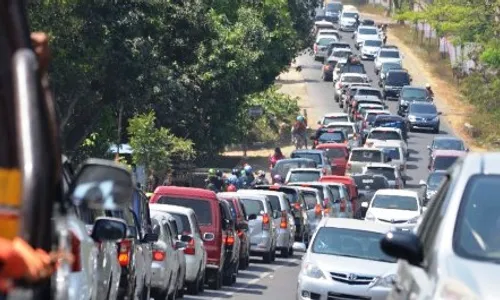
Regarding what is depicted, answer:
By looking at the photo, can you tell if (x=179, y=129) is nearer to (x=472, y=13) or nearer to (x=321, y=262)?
(x=321, y=262)

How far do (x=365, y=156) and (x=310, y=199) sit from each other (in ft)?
43.5

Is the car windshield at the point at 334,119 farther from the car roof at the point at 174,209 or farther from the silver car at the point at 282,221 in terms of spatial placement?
the car roof at the point at 174,209

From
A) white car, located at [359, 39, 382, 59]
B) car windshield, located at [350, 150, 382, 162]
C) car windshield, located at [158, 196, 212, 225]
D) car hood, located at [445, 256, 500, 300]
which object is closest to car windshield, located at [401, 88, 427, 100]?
car windshield, located at [350, 150, 382, 162]

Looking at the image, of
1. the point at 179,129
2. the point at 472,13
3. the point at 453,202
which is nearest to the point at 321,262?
the point at 453,202

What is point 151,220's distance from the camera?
70.6 ft

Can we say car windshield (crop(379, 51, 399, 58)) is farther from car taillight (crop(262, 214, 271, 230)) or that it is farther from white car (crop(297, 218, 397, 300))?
white car (crop(297, 218, 397, 300))

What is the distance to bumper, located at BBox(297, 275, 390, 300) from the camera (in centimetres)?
2108

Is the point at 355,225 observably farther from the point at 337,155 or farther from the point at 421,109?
the point at 421,109

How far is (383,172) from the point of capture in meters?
51.6

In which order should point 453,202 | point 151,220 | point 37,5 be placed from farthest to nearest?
point 37,5, point 151,220, point 453,202

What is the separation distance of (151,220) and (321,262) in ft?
8.00

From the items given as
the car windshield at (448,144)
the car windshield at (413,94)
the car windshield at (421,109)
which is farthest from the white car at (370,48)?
the car windshield at (448,144)

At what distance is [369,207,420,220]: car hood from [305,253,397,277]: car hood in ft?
52.5

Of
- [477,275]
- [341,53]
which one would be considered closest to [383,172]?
[341,53]
